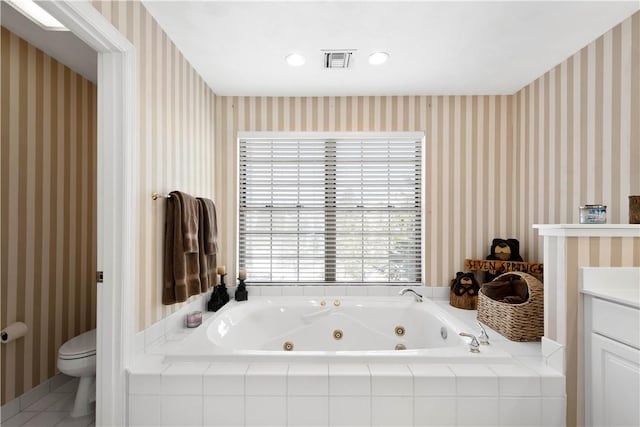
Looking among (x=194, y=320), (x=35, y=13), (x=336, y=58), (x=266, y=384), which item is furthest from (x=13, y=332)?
(x=336, y=58)

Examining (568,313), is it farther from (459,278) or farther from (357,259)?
(357,259)

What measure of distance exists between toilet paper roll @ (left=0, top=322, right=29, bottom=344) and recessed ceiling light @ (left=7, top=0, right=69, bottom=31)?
5.50 feet

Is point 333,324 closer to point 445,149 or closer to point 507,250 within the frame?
point 507,250

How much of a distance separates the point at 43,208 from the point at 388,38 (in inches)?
97.0

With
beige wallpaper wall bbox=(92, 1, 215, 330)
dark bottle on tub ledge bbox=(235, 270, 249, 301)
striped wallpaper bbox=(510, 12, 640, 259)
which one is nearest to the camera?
beige wallpaper wall bbox=(92, 1, 215, 330)

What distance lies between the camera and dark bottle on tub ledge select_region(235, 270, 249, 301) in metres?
2.65

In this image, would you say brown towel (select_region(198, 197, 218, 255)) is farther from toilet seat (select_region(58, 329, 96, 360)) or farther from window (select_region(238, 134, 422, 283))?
toilet seat (select_region(58, 329, 96, 360))

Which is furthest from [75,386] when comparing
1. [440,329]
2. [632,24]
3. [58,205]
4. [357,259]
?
[632,24]

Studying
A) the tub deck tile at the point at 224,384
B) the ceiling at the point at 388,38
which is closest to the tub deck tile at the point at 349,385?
the tub deck tile at the point at 224,384

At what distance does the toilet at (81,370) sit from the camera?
5.78ft

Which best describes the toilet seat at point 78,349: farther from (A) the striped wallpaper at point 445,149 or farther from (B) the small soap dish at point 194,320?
(A) the striped wallpaper at point 445,149

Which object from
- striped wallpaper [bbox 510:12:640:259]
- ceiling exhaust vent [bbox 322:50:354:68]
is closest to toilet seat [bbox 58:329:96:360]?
ceiling exhaust vent [bbox 322:50:354:68]

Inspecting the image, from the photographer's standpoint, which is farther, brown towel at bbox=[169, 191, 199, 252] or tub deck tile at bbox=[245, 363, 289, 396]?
brown towel at bbox=[169, 191, 199, 252]

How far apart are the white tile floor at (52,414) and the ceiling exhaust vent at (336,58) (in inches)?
98.2
